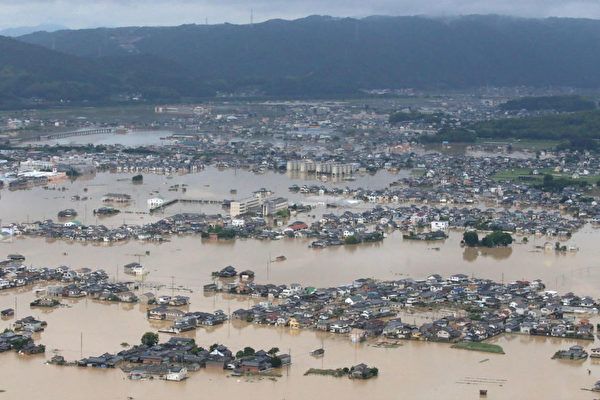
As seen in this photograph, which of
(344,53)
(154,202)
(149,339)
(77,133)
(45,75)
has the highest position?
(149,339)

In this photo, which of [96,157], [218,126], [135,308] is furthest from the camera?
[218,126]

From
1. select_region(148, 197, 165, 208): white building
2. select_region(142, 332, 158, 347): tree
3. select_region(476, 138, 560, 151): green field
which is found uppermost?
select_region(142, 332, 158, 347): tree

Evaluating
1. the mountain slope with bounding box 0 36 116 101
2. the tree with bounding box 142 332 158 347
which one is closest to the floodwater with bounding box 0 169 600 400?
the tree with bounding box 142 332 158 347

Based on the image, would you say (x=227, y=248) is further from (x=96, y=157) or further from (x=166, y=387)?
(x=96, y=157)

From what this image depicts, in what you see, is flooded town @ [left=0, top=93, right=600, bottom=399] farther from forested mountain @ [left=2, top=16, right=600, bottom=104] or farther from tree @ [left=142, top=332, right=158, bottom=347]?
forested mountain @ [left=2, top=16, right=600, bottom=104]

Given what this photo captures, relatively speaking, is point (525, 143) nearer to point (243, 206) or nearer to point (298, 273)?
point (243, 206)

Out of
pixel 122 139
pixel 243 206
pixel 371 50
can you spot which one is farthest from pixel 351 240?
pixel 371 50

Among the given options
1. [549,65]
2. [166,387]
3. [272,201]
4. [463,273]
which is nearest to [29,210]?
[272,201]
